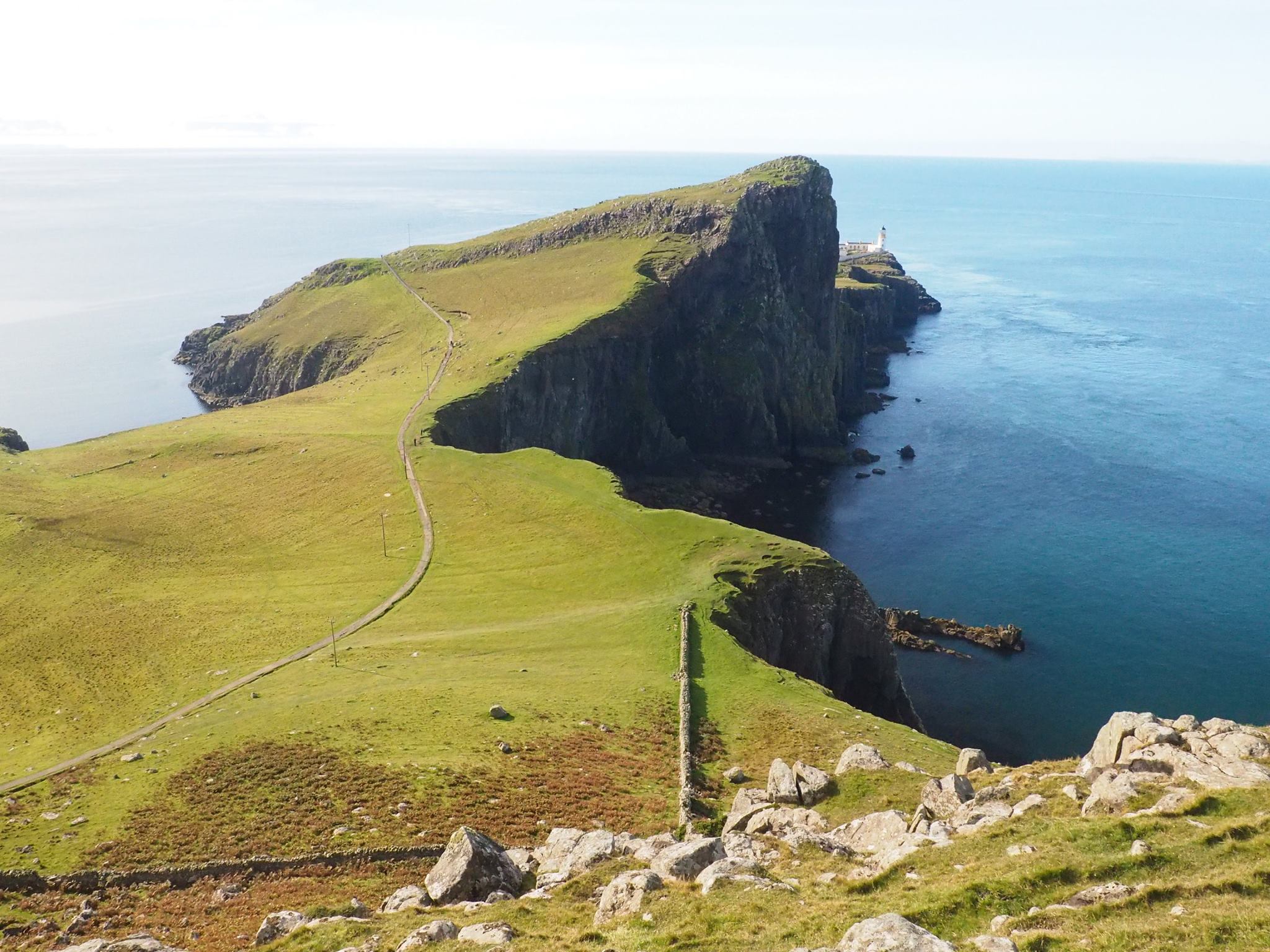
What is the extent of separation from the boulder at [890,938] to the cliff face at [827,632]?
3981cm

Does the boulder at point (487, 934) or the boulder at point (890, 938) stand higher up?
the boulder at point (890, 938)

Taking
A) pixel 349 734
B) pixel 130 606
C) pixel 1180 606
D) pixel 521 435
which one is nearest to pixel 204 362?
pixel 521 435

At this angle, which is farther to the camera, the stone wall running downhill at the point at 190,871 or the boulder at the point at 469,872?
the stone wall running downhill at the point at 190,871

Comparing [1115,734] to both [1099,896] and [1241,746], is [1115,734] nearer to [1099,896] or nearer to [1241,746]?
[1241,746]

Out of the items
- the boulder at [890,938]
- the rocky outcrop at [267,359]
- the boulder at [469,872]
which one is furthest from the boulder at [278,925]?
the rocky outcrop at [267,359]

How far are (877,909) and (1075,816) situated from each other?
29.6 feet

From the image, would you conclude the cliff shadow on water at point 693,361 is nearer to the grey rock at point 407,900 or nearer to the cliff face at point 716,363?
the cliff face at point 716,363

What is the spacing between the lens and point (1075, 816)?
90.7ft

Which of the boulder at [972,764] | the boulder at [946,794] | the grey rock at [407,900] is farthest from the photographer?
the boulder at [972,764]

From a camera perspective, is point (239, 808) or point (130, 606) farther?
point (130, 606)

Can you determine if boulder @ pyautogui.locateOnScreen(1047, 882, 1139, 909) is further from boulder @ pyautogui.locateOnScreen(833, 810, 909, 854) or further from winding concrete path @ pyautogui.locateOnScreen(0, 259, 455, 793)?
winding concrete path @ pyautogui.locateOnScreen(0, 259, 455, 793)

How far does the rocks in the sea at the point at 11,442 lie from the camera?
106506mm

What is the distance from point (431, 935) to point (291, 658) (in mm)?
33385

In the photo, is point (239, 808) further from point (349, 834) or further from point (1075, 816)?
point (1075, 816)
